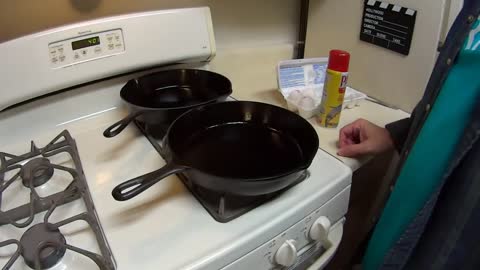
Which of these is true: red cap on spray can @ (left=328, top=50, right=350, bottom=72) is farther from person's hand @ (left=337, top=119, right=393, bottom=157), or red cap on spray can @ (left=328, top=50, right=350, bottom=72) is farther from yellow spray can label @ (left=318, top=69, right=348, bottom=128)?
person's hand @ (left=337, top=119, right=393, bottom=157)

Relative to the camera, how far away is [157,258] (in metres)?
0.54

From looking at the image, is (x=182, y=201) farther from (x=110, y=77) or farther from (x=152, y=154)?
(x=110, y=77)

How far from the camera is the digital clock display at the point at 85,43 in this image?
2.59 ft

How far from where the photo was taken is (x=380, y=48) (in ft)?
3.18

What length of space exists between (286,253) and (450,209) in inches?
11.5

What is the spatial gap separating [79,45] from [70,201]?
0.34 m

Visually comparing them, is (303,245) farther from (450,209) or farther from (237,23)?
(237,23)

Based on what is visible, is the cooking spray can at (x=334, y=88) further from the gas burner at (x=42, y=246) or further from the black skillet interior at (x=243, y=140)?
the gas burner at (x=42, y=246)

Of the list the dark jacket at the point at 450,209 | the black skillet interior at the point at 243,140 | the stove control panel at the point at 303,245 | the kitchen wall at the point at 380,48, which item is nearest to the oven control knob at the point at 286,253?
the stove control panel at the point at 303,245

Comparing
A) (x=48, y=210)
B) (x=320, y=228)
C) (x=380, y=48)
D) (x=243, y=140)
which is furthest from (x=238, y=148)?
(x=380, y=48)

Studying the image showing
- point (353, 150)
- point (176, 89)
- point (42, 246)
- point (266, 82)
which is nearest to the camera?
point (42, 246)

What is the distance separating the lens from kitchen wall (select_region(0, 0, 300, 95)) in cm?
86

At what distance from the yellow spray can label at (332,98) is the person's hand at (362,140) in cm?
4

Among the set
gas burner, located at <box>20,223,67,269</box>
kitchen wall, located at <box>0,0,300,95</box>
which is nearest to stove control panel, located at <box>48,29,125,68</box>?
kitchen wall, located at <box>0,0,300,95</box>
